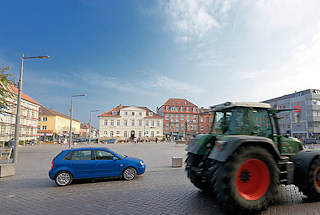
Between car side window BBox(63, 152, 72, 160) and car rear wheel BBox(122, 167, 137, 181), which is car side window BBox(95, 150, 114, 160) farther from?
car side window BBox(63, 152, 72, 160)

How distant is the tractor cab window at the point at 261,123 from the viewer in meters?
5.43

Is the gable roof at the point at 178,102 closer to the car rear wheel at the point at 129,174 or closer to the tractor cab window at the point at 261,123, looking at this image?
the car rear wheel at the point at 129,174

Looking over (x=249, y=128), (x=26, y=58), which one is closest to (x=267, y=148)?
(x=249, y=128)

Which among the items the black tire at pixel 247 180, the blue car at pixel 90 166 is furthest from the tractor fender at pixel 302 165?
the blue car at pixel 90 166

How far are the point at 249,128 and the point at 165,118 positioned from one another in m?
70.9

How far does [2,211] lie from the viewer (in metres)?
5.10

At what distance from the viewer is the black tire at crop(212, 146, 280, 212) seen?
4.27m

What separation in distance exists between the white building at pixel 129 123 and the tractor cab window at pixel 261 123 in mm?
65003

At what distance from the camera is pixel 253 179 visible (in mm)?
4703

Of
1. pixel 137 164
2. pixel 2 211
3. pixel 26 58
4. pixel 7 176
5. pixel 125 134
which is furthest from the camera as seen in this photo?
pixel 125 134

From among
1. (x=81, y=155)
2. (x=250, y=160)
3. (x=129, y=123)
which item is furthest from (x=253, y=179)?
(x=129, y=123)

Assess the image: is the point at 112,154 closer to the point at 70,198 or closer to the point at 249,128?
the point at 70,198

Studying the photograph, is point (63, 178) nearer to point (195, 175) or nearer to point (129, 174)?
point (129, 174)

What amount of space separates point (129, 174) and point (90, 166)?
168 centimetres
